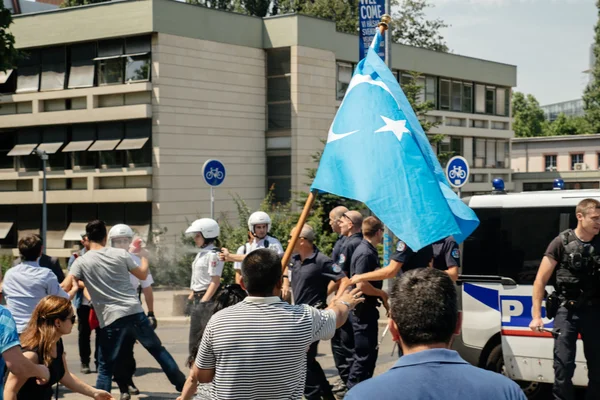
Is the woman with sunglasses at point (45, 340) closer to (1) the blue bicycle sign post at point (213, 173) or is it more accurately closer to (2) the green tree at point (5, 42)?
(1) the blue bicycle sign post at point (213, 173)

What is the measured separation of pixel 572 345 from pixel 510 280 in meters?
1.29

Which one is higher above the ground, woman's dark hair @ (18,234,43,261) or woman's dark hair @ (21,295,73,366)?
woman's dark hair @ (18,234,43,261)

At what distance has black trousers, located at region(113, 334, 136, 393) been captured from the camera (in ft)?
28.6

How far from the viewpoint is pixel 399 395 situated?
8.82ft

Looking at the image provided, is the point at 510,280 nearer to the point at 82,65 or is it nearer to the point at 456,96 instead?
the point at 82,65

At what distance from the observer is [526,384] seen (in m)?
9.01

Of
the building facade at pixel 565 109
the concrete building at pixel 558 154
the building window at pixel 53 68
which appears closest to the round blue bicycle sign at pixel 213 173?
the building window at pixel 53 68

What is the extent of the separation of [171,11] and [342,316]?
28008 millimetres

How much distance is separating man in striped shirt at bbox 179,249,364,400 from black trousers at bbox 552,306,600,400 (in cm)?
346

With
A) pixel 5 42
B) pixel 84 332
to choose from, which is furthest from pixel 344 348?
pixel 5 42

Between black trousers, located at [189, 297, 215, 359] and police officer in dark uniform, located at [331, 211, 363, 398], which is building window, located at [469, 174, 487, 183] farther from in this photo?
black trousers, located at [189, 297, 215, 359]

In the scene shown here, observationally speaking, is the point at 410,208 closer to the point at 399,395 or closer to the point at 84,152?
the point at 399,395

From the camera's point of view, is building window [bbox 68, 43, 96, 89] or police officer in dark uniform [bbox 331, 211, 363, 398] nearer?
police officer in dark uniform [bbox 331, 211, 363, 398]

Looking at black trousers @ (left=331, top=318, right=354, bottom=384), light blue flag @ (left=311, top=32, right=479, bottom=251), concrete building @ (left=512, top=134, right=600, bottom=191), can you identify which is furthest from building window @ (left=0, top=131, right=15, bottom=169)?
concrete building @ (left=512, top=134, right=600, bottom=191)
